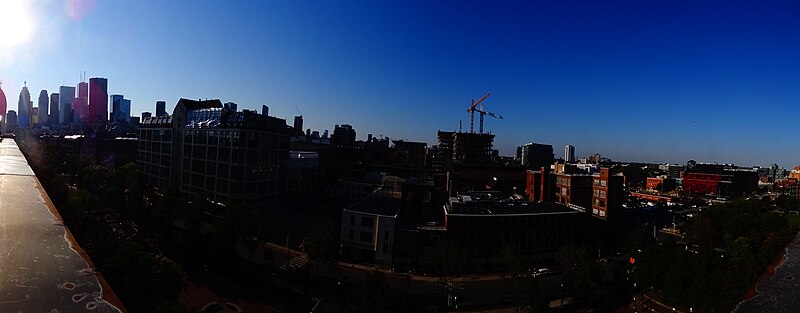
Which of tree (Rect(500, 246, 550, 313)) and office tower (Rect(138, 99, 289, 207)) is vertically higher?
office tower (Rect(138, 99, 289, 207))

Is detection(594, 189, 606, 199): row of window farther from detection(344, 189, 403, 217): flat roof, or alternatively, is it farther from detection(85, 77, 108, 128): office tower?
detection(85, 77, 108, 128): office tower

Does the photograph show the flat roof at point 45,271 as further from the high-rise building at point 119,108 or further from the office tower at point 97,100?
the high-rise building at point 119,108

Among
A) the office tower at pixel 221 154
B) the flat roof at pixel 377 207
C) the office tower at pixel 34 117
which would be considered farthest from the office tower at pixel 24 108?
the flat roof at pixel 377 207

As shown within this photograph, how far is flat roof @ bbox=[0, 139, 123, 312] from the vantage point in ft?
12.5

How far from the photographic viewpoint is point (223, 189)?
38375 millimetres

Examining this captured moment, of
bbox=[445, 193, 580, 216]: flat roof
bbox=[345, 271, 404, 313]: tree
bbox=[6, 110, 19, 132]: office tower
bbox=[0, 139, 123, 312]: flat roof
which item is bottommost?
bbox=[345, 271, 404, 313]: tree

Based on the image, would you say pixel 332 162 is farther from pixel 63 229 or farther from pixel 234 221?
pixel 63 229

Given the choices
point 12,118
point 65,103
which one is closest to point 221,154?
point 12,118

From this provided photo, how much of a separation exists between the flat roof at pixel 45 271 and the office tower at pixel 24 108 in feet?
556

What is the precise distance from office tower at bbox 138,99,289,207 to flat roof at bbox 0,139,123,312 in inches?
1195

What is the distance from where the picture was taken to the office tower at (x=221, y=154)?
37.4m

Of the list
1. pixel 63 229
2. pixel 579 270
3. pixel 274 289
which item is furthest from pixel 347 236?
pixel 63 229

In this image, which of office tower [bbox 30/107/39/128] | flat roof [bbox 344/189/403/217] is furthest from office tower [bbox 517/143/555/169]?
office tower [bbox 30/107/39/128]

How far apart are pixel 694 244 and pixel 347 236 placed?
32780 millimetres
